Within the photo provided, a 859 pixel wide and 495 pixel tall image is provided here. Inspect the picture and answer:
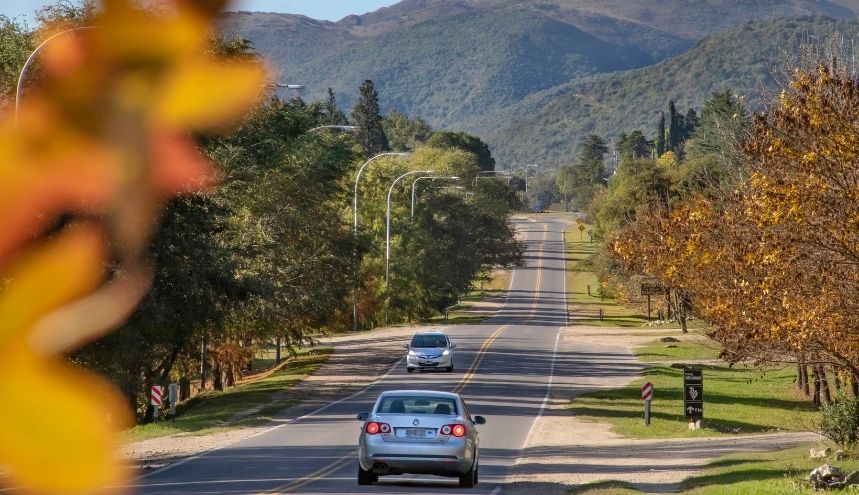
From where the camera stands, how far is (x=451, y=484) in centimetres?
2228

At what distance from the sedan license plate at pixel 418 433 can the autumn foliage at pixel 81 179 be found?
17333mm

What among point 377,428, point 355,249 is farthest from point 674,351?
point 377,428

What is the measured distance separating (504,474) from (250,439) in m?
10.1

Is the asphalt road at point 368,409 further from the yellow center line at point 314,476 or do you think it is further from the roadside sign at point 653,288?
the roadside sign at point 653,288

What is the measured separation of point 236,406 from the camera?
45531 millimetres

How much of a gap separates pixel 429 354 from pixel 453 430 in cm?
3626

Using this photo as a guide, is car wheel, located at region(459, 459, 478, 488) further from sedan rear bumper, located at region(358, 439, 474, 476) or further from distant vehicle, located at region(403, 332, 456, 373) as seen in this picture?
distant vehicle, located at region(403, 332, 456, 373)

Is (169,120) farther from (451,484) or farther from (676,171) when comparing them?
(676,171)

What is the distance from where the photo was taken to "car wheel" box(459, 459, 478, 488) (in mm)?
20953

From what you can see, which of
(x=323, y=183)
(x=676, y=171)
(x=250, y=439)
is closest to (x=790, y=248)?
(x=250, y=439)

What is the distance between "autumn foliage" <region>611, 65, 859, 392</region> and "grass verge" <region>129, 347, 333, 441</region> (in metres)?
15.6

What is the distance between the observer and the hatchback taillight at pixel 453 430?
20344 millimetres

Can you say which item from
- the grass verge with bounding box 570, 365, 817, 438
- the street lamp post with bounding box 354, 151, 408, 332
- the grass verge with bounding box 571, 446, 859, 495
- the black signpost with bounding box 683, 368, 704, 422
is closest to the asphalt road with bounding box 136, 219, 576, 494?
the grass verge with bounding box 571, 446, 859, 495

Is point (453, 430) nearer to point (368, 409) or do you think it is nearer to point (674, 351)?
point (368, 409)
